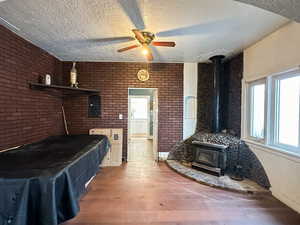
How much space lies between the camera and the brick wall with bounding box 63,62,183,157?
4617 millimetres

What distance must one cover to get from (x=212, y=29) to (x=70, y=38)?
7.72 feet

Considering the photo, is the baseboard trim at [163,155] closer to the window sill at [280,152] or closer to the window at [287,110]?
the window sill at [280,152]

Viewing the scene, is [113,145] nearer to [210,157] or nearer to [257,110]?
[210,157]

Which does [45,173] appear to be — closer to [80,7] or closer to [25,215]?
[25,215]

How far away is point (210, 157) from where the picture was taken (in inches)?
144

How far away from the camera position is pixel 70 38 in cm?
309

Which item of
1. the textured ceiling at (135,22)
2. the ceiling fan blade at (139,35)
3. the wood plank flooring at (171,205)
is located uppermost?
the textured ceiling at (135,22)

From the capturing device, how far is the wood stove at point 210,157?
3494 mm

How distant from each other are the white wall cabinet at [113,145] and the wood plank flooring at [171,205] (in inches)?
37.3

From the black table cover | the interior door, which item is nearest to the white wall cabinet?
the black table cover

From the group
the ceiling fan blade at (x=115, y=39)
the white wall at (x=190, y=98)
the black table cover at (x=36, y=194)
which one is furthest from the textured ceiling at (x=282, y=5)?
the white wall at (x=190, y=98)

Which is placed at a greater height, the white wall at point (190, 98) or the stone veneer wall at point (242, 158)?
the white wall at point (190, 98)

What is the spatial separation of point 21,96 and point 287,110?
4.25m

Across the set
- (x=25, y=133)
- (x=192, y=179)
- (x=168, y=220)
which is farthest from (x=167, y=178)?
(x=25, y=133)
